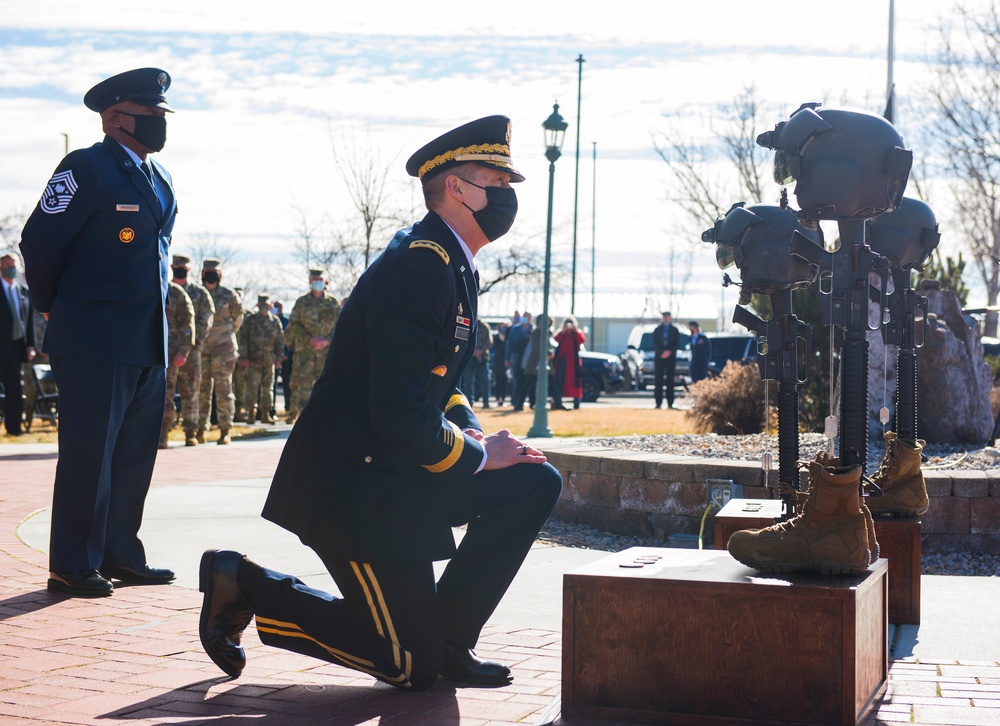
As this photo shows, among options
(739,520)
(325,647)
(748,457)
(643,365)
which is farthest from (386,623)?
(643,365)

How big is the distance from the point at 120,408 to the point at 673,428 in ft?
37.7

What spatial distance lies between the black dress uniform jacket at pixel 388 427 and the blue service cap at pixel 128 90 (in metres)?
2.19

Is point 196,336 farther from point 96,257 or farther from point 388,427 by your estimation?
point 388,427

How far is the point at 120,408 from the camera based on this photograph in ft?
18.7

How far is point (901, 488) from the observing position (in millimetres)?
5348

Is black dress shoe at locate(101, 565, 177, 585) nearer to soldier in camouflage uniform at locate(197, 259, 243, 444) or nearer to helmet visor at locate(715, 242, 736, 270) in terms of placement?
helmet visor at locate(715, 242, 736, 270)

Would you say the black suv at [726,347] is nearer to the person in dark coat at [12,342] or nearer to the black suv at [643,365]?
the black suv at [643,365]

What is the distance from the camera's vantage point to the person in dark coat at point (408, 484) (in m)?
3.88

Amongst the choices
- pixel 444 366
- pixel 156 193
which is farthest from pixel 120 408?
pixel 444 366

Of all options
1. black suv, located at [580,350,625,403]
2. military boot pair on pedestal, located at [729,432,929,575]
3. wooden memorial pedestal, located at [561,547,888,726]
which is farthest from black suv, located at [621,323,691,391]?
wooden memorial pedestal, located at [561,547,888,726]

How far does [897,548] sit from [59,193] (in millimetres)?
3762

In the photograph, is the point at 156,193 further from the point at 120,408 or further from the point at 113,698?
the point at 113,698

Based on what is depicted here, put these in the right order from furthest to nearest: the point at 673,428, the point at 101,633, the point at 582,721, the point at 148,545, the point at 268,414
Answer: the point at 268,414 → the point at 673,428 → the point at 148,545 → the point at 101,633 → the point at 582,721

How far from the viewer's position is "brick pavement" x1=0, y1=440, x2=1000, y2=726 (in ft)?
12.3
